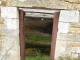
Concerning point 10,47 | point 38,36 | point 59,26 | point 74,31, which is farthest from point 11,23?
point 38,36

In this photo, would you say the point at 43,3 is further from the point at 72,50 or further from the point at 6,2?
the point at 72,50

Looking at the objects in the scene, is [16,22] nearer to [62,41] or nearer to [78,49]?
[62,41]

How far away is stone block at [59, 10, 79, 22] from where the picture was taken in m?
3.87

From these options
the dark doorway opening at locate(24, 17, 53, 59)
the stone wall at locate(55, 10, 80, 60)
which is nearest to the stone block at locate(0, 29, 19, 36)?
the stone wall at locate(55, 10, 80, 60)

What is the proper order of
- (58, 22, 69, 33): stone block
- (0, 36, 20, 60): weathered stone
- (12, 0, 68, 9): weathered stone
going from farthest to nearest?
(0, 36, 20, 60): weathered stone → (58, 22, 69, 33): stone block → (12, 0, 68, 9): weathered stone

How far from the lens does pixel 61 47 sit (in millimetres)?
4051

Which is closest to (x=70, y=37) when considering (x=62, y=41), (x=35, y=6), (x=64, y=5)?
(x=62, y=41)

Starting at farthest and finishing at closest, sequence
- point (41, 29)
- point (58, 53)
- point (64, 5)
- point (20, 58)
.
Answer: point (41, 29)
point (20, 58)
point (58, 53)
point (64, 5)

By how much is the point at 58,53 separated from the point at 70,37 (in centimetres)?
52

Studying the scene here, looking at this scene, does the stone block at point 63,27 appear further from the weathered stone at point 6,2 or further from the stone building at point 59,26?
the weathered stone at point 6,2

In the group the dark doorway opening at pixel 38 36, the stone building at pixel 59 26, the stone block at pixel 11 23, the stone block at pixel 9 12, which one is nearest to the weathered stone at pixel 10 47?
the stone building at pixel 59 26

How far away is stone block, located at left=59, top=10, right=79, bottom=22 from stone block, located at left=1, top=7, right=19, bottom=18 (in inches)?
44.5

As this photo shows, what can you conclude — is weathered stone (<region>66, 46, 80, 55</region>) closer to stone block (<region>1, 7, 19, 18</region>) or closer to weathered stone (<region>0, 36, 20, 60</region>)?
weathered stone (<region>0, 36, 20, 60</region>)

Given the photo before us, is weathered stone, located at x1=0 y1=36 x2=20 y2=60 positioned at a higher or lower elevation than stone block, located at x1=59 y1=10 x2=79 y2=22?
lower
